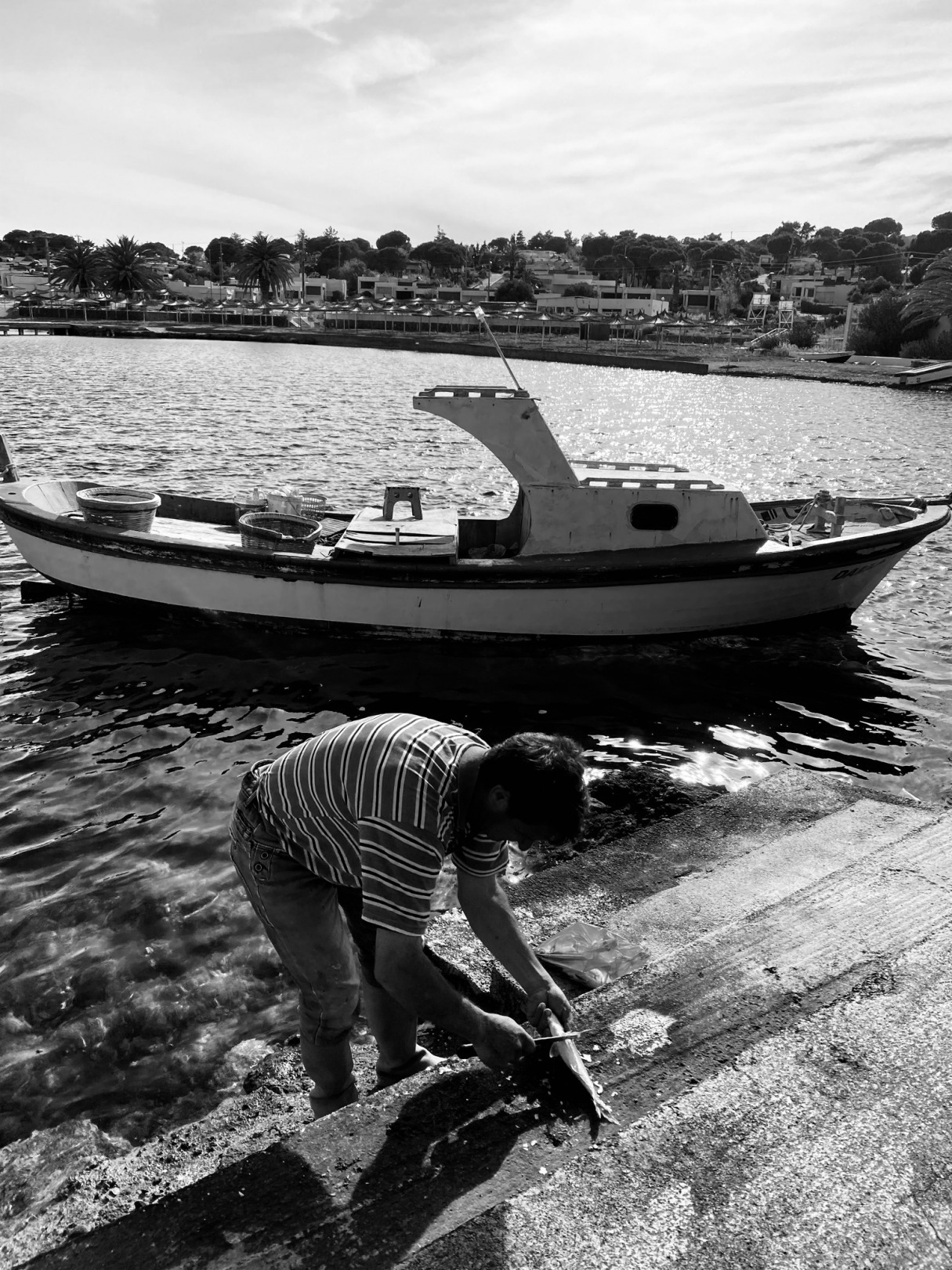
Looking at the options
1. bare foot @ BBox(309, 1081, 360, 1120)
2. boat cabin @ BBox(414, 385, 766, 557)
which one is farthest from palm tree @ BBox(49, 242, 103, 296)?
bare foot @ BBox(309, 1081, 360, 1120)

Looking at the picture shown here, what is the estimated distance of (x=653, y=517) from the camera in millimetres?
11922

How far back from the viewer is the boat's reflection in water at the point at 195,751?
17.8 feet

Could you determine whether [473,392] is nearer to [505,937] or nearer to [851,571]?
[851,571]

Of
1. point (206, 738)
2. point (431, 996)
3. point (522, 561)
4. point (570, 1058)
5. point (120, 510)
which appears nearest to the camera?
point (431, 996)

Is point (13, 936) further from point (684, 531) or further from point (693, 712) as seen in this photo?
point (684, 531)

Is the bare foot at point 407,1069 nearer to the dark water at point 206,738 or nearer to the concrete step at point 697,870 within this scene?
the concrete step at point 697,870

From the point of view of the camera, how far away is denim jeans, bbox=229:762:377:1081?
3.47m

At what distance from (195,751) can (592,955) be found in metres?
5.74

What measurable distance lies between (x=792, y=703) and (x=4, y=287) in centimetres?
18371

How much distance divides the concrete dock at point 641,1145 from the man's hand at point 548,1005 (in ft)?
0.80

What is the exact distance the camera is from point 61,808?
8.12 metres

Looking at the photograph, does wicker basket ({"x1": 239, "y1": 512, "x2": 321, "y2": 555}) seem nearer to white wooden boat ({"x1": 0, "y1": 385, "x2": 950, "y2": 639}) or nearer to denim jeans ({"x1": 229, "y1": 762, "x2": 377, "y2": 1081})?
white wooden boat ({"x1": 0, "y1": 385, "x2": 950, "y2": 639})

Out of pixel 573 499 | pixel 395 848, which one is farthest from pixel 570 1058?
pixel 573 499

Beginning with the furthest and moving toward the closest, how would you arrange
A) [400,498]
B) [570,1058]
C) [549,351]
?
[549,351] < [400,498] < [570,1058]
